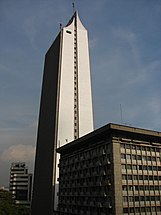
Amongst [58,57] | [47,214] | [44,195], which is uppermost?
[58,57]

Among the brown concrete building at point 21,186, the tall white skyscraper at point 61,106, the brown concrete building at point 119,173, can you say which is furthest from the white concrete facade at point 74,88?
the brown concrete building at point 21,186

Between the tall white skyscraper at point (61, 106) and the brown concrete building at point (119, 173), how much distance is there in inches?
907

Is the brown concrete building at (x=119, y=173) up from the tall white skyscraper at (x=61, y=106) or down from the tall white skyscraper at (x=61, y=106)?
down

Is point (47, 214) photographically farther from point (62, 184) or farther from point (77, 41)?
point (77, 41)

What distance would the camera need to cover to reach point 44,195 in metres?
81.7

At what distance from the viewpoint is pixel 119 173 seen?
153 ft

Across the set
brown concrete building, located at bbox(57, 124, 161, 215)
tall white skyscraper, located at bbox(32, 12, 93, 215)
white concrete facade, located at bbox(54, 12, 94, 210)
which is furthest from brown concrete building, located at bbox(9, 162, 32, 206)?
brown concrete building, located at bbox(57, 124, 161, 215)

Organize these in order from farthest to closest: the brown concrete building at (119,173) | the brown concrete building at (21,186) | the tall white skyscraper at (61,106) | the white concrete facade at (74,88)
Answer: the brown concrete building at (21,186) < the white concrete facade at (74,88) < the tall white skyscraper at (61,106) < the brown concrete building at (119,173)

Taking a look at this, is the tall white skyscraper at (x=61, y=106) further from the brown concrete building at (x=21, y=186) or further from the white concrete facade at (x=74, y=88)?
the brown concrete building at (x=21, y=186)

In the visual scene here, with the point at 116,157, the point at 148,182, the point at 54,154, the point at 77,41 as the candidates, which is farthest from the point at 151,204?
the point at 77,41

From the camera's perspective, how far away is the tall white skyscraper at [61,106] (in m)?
81.7

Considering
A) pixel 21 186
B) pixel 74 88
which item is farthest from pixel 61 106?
pixel 21 186

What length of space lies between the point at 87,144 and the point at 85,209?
15197 millimetres

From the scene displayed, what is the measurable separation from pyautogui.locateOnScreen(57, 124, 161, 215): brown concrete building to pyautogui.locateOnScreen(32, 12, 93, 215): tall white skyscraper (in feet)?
75.6
